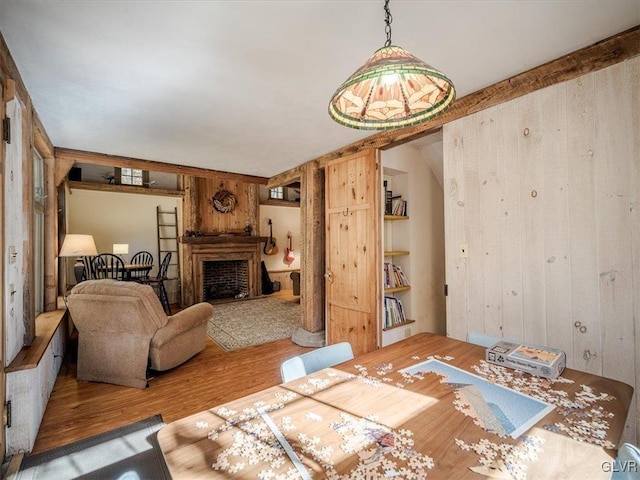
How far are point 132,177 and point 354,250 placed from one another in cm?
580

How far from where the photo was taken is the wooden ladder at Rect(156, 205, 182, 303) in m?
6.56

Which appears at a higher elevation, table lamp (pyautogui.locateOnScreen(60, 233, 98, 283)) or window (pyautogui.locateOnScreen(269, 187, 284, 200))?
window (pyautogui.locateOnScreen(269, 187, 284, 200))

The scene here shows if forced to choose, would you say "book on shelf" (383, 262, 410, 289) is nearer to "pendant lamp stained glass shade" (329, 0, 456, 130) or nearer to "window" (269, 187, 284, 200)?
"pendant lamp stained glass shade" (329, 0, 456, 130)

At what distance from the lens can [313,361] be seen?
1488 mm

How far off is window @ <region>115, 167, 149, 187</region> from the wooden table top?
22.3 ft

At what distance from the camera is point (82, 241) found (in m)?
3.89

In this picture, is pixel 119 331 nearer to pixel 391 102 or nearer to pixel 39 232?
pixel 39 232

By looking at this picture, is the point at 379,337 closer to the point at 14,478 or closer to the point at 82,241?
the point at 14,478

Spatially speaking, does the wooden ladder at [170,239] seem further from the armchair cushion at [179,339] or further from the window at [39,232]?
the armchair cushion at [179,339]

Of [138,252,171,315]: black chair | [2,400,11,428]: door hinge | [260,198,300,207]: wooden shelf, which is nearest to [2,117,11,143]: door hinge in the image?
[2,400,11,428]: door hinge

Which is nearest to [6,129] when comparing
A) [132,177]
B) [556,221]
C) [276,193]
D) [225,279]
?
[556,221]

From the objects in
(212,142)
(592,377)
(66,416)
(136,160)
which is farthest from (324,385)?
(136,160)

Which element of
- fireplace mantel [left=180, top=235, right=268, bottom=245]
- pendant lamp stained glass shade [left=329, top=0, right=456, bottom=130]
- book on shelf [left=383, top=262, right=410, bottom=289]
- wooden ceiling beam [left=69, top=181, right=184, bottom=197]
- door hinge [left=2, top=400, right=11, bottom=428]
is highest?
wooden ceiling beam [left=69, top=181, right=184, bottom=197]

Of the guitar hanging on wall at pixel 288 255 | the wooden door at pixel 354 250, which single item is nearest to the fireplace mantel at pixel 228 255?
the guitar hanging on wall at pixel 288 255
